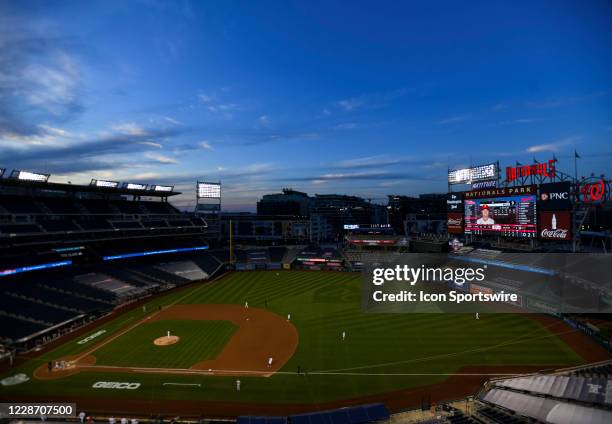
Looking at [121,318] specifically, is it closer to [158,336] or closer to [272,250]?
[158,336]

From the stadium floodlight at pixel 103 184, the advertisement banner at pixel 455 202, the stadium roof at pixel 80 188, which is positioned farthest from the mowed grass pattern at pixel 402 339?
the stadium roof at pixel 80 188

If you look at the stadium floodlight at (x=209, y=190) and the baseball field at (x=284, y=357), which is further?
the stadium floodlight at (x=209, y=190)

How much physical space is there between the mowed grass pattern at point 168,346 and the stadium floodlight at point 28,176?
31.3m

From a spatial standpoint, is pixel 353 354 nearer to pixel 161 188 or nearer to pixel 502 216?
pixel 502 216

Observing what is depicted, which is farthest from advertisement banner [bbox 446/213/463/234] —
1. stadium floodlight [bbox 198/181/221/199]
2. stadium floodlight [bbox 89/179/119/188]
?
stadium floodlight [bbox 89/179/119/188]

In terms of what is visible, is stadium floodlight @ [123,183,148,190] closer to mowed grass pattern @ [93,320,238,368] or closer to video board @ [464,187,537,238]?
mowed grass pattern @ [93,320,238,368]

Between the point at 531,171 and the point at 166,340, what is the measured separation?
4678 centimetres

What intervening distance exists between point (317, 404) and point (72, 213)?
56.1 metres

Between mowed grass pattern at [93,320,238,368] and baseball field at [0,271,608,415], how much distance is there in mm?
107

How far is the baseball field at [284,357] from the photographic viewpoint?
78.3 ft

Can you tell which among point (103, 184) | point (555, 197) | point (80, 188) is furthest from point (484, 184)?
point (80, 188)

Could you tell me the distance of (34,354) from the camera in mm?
31625

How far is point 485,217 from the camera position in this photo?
4972cm

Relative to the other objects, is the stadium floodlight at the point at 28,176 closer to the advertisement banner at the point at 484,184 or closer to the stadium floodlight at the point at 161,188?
the stadium floodlight at the point at 161,188
